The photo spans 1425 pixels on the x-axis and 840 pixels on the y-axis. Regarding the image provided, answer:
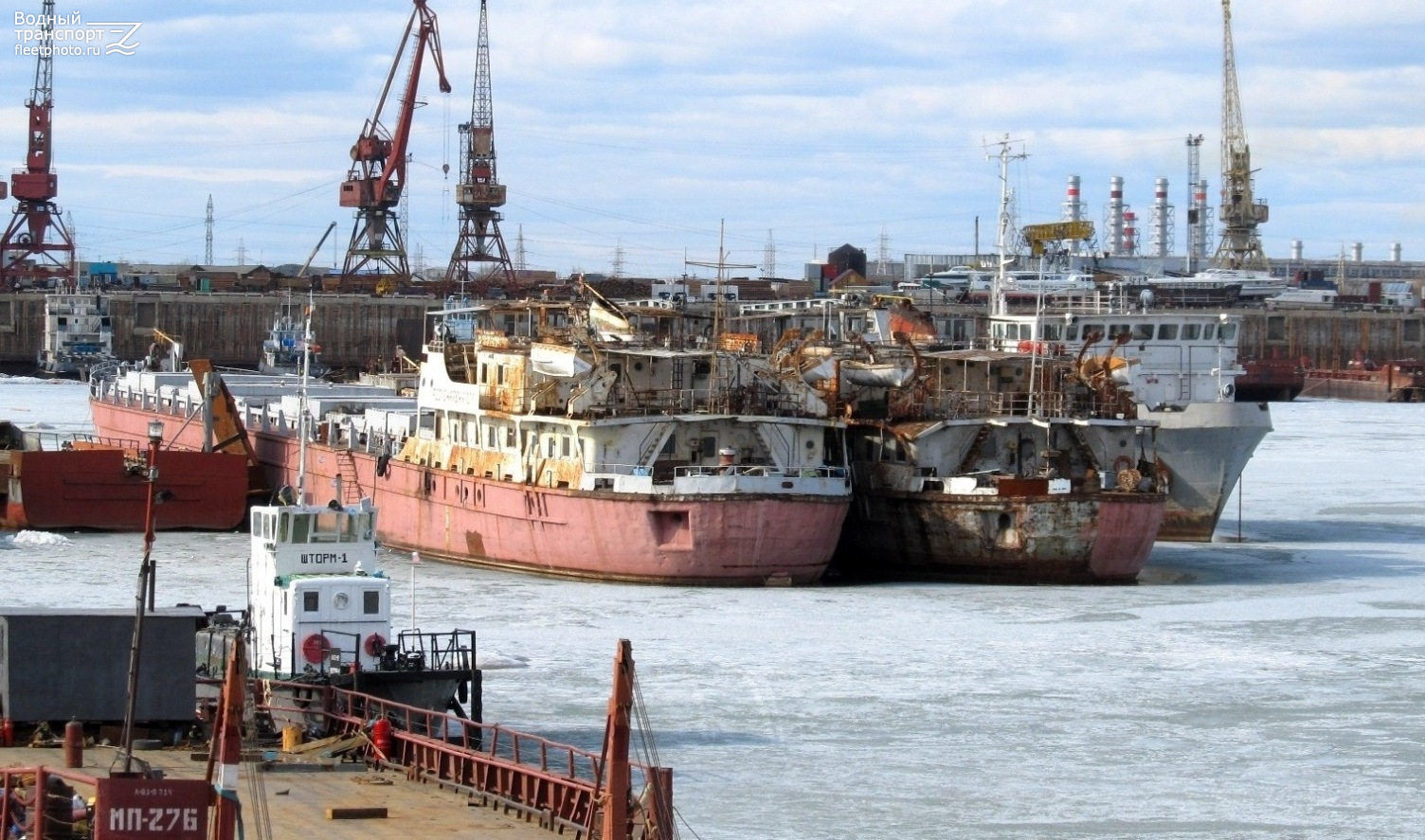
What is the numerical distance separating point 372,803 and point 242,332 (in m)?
116

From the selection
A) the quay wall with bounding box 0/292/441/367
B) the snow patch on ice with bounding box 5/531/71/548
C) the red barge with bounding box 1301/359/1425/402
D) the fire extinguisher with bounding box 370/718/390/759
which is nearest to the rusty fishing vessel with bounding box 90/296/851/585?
the snow patch on ice with bounding box 5/531/71/548

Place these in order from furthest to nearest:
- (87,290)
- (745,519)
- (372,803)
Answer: (87,290), (745,519), (372,803)

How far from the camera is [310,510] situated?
2772 cm

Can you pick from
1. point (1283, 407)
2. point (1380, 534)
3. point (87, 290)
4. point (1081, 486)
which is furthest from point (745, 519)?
point (87, 290)

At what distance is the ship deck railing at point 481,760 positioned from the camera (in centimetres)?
2089

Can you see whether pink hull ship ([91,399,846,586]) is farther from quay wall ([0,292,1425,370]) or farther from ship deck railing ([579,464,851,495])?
quay wall ([0,292,1425,370])

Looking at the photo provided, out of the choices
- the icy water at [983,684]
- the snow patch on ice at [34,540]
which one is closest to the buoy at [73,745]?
the icy water at [983,684]

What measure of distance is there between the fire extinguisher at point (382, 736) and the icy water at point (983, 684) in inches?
132

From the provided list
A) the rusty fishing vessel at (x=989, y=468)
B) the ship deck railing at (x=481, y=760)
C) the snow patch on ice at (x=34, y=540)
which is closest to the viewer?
the ship deck railing at (x=481, y=760)

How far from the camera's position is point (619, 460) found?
4428cm

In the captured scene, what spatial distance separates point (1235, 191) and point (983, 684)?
108m

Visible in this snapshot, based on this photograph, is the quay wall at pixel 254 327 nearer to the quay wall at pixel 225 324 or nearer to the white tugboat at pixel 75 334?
the quay wall at pixel 225 324

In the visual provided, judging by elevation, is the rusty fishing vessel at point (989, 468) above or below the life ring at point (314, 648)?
above

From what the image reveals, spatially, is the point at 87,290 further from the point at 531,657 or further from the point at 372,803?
the point at 372,803
